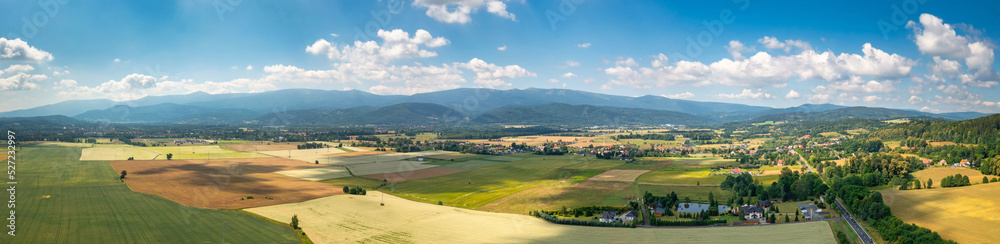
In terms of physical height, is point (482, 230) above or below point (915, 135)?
below

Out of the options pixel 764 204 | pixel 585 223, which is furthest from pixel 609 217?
pixel 764 204

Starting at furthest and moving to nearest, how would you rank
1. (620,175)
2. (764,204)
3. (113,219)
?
1. (620,175)
2. (764,204)
3. (113,219)

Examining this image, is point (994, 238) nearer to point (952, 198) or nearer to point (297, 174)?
point (952, 198)

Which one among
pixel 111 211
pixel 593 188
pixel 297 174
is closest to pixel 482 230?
pixel 593 188

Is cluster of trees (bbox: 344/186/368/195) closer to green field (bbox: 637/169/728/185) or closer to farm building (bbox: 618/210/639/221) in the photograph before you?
farm building (bbox: 618/210/639/221)

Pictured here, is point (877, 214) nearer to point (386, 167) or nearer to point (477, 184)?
point (477, 184)

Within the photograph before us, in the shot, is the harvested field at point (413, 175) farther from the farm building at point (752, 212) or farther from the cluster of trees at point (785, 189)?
the farm building at point (752, 212)
